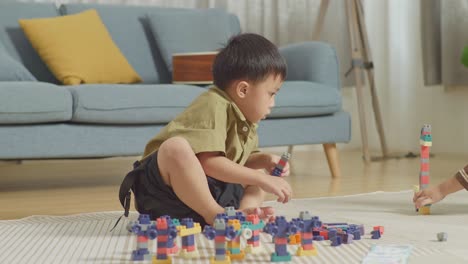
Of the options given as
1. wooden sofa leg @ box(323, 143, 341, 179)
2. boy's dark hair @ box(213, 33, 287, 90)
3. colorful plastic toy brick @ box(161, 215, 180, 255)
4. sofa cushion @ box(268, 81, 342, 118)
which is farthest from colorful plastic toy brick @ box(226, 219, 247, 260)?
wooden sofa leg @ box(323, 143, 341, 179)

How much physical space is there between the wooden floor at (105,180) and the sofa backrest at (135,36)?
0.49 metres

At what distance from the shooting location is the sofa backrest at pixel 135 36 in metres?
3.45

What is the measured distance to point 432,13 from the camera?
13.1 feet

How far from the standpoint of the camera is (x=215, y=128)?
1683mm

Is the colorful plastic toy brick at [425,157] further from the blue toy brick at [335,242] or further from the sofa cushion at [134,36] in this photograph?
the sofa cushion at [134,36]

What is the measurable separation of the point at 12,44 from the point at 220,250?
7.21 ft

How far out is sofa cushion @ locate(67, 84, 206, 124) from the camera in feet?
8.68

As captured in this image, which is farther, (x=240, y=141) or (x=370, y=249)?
(x=240, y=141)

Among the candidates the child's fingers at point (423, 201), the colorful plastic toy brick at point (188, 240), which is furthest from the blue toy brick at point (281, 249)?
the child's fingers at point (423, 201)

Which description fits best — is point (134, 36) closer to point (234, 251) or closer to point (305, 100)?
point (305, 100)

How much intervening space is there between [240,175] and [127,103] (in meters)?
1.12

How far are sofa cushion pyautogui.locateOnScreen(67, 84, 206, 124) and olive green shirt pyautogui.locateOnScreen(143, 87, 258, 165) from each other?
0.88m

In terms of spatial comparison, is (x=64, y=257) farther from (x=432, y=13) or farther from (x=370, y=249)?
(x=432, y=13)

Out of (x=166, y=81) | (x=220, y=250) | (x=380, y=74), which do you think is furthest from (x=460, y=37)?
(x=220, y=250)
